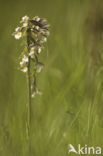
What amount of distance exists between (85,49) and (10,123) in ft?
3.48

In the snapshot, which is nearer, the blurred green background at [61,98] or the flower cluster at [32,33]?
the flower cluster at [32,33]

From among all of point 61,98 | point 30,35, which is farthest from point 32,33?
point 61,98

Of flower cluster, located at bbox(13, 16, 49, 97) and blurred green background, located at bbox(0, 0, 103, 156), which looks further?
blurred green background, located at bbox(0, 0, 103, 156)

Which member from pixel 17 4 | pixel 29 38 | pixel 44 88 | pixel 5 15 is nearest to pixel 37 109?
pixel 44 88

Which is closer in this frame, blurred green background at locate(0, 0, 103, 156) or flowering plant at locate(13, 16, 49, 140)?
flowering plant at locate(13, 16, 49, 140)

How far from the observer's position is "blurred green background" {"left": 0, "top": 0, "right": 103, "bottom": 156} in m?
1.83

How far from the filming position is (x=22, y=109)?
215 centimetres

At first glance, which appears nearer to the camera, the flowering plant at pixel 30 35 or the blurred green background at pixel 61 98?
the flowering plant at pixel 30 35

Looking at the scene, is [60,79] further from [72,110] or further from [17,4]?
[17,4]

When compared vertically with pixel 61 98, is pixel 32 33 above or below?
above

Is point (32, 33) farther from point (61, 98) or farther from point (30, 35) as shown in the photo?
point (61, 98)

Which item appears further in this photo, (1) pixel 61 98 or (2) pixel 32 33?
(1) pixel 61 98

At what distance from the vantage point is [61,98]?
2.22 m

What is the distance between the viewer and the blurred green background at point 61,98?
1.83m
